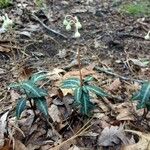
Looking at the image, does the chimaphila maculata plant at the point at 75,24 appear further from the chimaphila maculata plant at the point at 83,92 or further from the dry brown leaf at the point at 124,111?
the dry brown leaf at the point at 124,111

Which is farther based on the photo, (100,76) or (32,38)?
(32,38)

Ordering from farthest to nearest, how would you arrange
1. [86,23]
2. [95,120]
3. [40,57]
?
[86,23] < [40,57] < [95,120]

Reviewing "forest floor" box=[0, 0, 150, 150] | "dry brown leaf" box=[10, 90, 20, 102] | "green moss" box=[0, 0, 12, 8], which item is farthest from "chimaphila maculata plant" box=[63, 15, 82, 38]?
"green moss" box=[0, 0, 12, 8]

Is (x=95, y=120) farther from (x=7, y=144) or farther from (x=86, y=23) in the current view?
(x=86, y=23)

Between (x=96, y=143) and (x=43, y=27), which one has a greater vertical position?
(x=43, y=27)

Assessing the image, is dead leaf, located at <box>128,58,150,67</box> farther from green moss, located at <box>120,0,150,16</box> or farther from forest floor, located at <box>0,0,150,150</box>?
green moss, located at <box>120,0,150,16</box>

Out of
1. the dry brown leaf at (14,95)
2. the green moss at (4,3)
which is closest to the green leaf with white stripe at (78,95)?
the dry brown leaf at (14,95)

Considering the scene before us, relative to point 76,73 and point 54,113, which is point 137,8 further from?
point 54,113

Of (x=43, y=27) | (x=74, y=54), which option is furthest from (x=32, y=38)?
(x=74, y=54)
